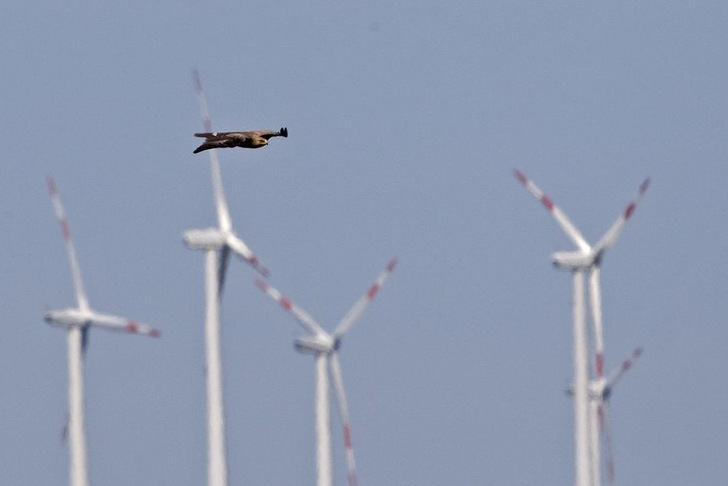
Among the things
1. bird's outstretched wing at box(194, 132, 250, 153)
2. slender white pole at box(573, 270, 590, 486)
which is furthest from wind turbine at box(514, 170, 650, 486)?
bird's outstretched wing at box(194, 132, 250, 153)

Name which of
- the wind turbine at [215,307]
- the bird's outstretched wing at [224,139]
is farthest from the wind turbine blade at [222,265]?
the bird's outstretched wing at [224,139]

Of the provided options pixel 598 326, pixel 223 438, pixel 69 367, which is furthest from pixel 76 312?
pixel 598 326

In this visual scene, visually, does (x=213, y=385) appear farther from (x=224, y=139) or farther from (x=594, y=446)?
(x=224, y=139)

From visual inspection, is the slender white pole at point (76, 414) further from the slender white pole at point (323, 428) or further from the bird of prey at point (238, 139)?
the bird of prey at point (238, 139)

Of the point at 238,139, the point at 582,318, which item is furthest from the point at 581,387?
the point at 238,139

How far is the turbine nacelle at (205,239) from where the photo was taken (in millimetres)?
149000

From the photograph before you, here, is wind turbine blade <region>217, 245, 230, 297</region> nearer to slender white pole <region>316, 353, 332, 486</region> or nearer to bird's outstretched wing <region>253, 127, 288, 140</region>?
slender white pole <region>316, 353, 332, 486</region>

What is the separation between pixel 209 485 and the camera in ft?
490

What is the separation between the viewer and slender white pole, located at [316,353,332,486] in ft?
511

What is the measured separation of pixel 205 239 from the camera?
151 m

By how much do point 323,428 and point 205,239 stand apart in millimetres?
12646

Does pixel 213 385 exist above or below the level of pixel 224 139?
above

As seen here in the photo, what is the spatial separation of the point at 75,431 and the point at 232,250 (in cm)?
1398

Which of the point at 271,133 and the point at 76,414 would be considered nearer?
the point at 271,133
